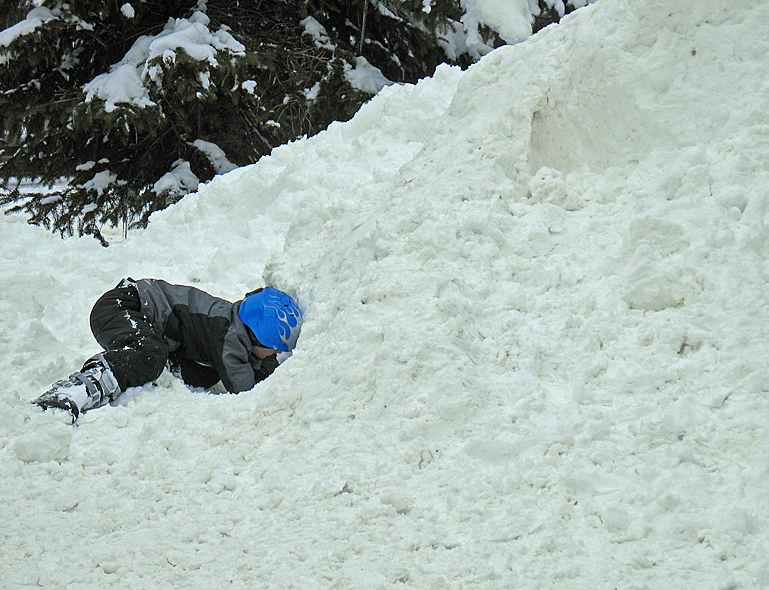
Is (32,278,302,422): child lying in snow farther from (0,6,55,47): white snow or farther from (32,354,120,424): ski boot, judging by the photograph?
(0,6,55,47): white snow

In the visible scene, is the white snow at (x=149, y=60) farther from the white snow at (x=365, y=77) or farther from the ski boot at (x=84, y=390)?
the ski boot at (x=84, y=390)

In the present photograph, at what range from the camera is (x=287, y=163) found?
4453mm

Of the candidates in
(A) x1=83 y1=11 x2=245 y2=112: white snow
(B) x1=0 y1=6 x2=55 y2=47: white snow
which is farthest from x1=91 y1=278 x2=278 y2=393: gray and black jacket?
(B) x1=0 y1=6 x2=55 y2=47: white snow

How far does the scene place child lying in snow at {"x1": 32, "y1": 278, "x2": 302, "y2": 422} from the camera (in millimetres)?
2588

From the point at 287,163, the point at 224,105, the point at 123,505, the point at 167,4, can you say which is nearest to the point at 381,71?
the point at 224,105

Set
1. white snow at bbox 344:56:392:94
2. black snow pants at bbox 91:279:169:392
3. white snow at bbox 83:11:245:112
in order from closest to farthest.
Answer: black snow pants at bbox 91:279:169:392
white snow at bbox 83:11:245:112
white snow at bbox 344:56:392:94

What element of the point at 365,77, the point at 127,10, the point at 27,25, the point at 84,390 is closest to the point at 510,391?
the point at 84,390

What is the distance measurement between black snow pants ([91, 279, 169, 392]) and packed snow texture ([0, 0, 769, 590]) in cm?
10

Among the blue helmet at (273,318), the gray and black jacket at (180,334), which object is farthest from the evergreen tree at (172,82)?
the blue helmet at (273,318)

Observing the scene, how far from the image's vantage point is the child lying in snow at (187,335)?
8.49ft

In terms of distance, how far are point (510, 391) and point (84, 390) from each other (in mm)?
1545

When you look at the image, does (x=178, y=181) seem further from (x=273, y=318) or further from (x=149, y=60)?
(x=273, y=318)

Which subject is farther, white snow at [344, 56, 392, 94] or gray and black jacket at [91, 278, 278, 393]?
white snow at [344, 56, 392, 94]

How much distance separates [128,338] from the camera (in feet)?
8.83
